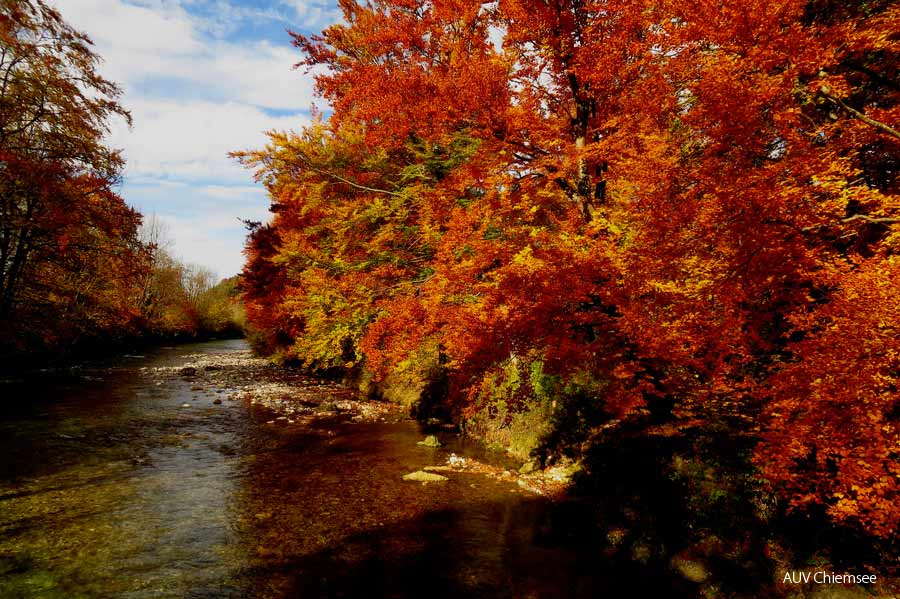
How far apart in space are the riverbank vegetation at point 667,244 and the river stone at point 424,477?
2853mm

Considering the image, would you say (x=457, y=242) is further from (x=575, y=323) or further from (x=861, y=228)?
(x=861, y=228)

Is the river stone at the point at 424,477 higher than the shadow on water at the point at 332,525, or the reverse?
the river stone at the point at 424,477

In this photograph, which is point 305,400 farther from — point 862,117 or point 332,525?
point 862,117

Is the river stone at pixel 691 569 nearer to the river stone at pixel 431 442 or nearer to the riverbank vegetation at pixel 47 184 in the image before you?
the river stone at pixel 431 442

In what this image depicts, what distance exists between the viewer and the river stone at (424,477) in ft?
35.7

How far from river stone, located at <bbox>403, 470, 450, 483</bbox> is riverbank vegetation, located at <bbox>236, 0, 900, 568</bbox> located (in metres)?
2.85

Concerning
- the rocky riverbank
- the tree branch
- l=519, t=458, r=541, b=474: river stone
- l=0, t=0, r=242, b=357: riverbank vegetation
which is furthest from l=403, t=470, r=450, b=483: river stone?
l=0, t=0, r=242, b=357: riverbank vegetation

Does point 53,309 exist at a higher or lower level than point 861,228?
lower

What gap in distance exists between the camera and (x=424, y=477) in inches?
432

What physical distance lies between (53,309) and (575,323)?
23213 mm

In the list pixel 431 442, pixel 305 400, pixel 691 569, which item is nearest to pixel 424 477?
pixel 431 442

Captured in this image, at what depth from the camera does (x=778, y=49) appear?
23.4ft

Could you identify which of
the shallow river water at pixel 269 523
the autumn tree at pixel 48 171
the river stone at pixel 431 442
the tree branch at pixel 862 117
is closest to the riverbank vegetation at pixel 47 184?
the autumn tree at pixel 48 171

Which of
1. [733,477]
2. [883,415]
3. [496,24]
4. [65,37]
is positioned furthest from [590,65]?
[65,37]
